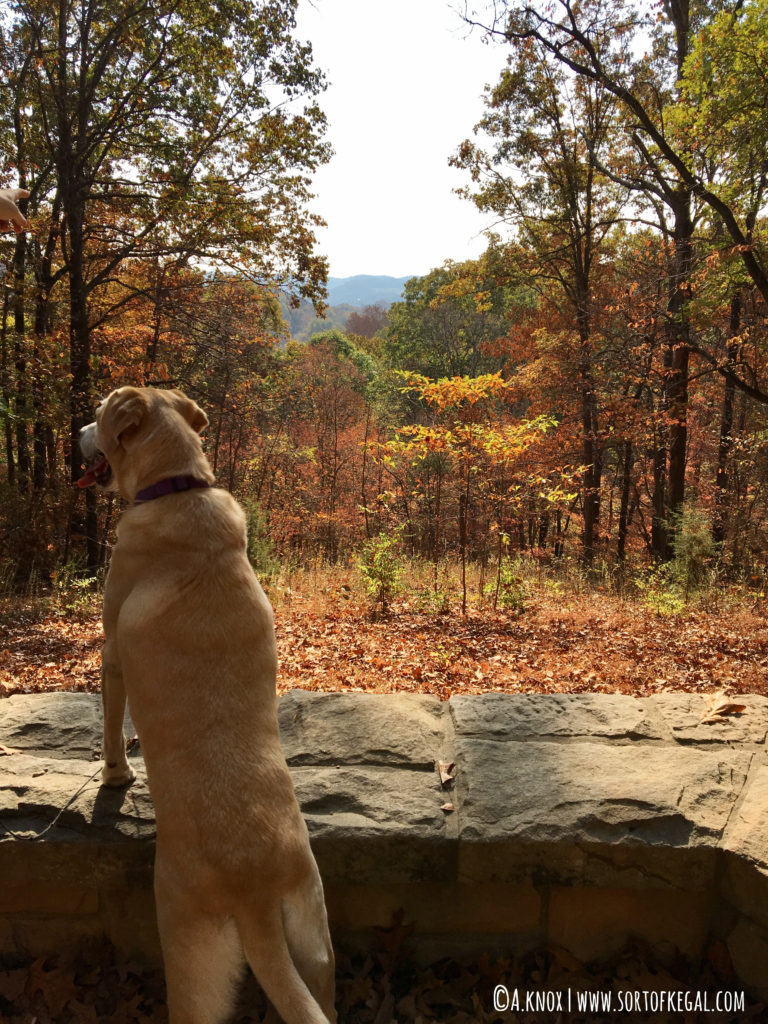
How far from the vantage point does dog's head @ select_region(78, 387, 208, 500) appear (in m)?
2.24

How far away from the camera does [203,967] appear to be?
1565 mm

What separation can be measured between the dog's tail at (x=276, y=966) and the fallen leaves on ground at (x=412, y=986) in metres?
0.76

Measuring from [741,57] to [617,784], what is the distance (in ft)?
29.4

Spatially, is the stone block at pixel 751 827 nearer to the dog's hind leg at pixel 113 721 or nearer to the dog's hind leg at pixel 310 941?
the dog's hind leg at pixel 310 941

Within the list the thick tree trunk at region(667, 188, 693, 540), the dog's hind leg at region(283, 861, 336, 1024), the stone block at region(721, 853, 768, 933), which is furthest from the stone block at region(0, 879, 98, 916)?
the thick tree trunk at region(667, 188, 693, 540)

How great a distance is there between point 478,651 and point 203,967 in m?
4.96

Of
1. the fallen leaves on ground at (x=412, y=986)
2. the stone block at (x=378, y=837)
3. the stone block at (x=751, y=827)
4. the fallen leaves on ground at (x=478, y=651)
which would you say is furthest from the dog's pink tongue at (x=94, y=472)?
the fallen leaves on ground at (x=478, y=651)

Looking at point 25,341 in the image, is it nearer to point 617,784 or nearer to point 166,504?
point 166,504

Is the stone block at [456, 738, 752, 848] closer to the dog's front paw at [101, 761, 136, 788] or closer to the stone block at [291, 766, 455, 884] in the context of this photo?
the stone block at [291, 766, 455, 884]

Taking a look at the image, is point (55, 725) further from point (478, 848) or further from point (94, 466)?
point (478, 848)

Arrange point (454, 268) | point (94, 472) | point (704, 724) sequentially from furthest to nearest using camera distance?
point (454, 268) < point (704, 724) < point (94, 472)

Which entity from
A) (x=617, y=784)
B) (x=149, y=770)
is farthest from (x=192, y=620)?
(x=617, y=784)

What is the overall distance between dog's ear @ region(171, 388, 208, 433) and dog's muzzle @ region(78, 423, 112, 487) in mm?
341

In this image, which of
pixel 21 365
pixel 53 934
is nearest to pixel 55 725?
pixel 53 934
